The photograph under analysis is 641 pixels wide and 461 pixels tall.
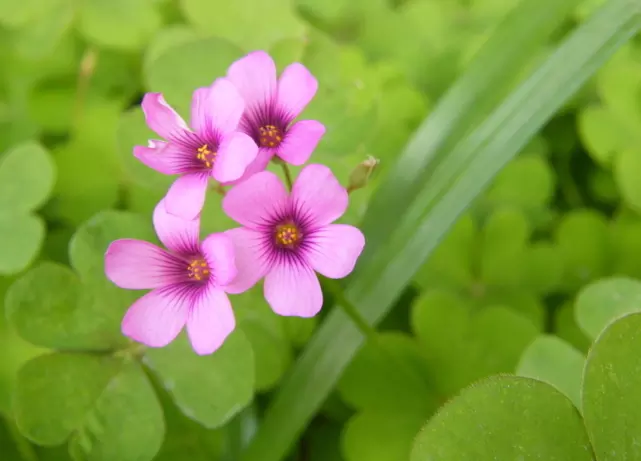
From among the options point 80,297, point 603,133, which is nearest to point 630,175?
point 603,133

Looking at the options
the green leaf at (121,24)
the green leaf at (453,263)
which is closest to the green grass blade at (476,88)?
the green leaf at (453,263)

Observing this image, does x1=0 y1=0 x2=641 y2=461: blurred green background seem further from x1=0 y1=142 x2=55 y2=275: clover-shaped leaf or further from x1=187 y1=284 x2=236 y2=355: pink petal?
x1=187 y1=284 x2=236 y2=355: pink petal

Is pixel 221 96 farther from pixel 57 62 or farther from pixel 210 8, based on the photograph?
pixel 57 62

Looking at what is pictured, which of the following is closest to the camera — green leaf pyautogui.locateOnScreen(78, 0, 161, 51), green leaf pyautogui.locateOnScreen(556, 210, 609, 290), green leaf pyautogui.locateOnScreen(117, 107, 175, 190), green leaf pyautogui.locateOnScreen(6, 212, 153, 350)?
green leaf pyautogui.locateOnScreen(6, 212, 153, 350)

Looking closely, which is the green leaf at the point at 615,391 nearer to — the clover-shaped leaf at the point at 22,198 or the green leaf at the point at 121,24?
the clover-shaped leaf at the point at 22,198

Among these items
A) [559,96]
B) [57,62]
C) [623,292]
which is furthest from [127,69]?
[623,292]

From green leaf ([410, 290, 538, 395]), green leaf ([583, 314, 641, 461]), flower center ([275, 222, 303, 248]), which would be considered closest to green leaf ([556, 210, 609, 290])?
green leaf ([410, 290, 538, 395])
